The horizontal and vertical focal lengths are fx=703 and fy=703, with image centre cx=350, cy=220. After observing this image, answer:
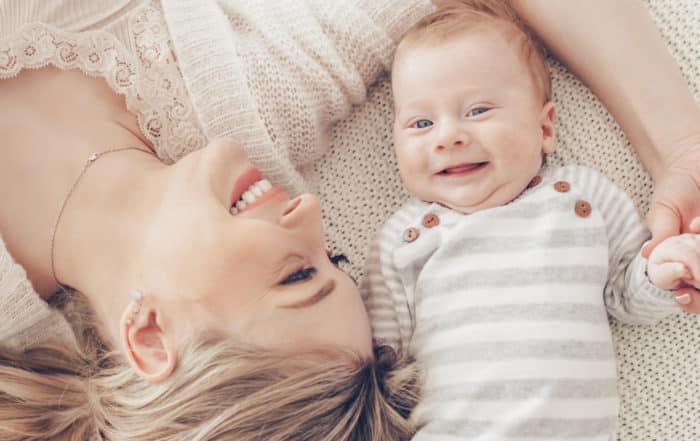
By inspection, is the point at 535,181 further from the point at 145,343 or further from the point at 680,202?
the point at 145,343

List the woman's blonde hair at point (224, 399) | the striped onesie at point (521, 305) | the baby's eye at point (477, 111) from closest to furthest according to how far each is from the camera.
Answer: the woman's blonde hair at point (224, 399) < the striped onesie at point (521, 305) < the baby's eye at point (477, 111)

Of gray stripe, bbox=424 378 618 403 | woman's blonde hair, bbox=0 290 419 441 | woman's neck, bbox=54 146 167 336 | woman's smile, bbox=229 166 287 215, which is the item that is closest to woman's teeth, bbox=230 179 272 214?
woman's smile, bbox=229 166 287 215

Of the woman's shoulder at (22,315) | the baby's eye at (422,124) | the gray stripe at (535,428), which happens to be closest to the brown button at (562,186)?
the baby's eye at (422,124)

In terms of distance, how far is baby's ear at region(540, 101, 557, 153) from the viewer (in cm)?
125

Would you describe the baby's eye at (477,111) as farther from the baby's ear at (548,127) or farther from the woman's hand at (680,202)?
the woman's hand at (680,202)

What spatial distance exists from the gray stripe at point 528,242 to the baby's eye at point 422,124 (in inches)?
8.3

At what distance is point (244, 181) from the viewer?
3.70 feet

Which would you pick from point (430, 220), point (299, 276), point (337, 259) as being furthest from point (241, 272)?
point (430, 220)

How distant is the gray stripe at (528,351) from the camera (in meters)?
1.09

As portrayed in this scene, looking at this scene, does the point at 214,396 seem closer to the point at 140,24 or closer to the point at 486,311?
the point at 486,311

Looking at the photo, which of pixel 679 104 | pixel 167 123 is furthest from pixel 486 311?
pixel 167 123

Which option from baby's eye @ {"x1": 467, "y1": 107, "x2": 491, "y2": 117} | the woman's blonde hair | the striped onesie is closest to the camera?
the woman's blonde hair

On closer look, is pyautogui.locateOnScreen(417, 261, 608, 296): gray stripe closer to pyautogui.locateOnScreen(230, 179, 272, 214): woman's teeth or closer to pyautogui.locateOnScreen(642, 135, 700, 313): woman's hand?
pyautogui.locateOnScreen(642, 135, 700, 313): woman's hand

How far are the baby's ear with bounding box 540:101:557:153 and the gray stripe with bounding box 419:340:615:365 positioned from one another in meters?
A: 0.35
